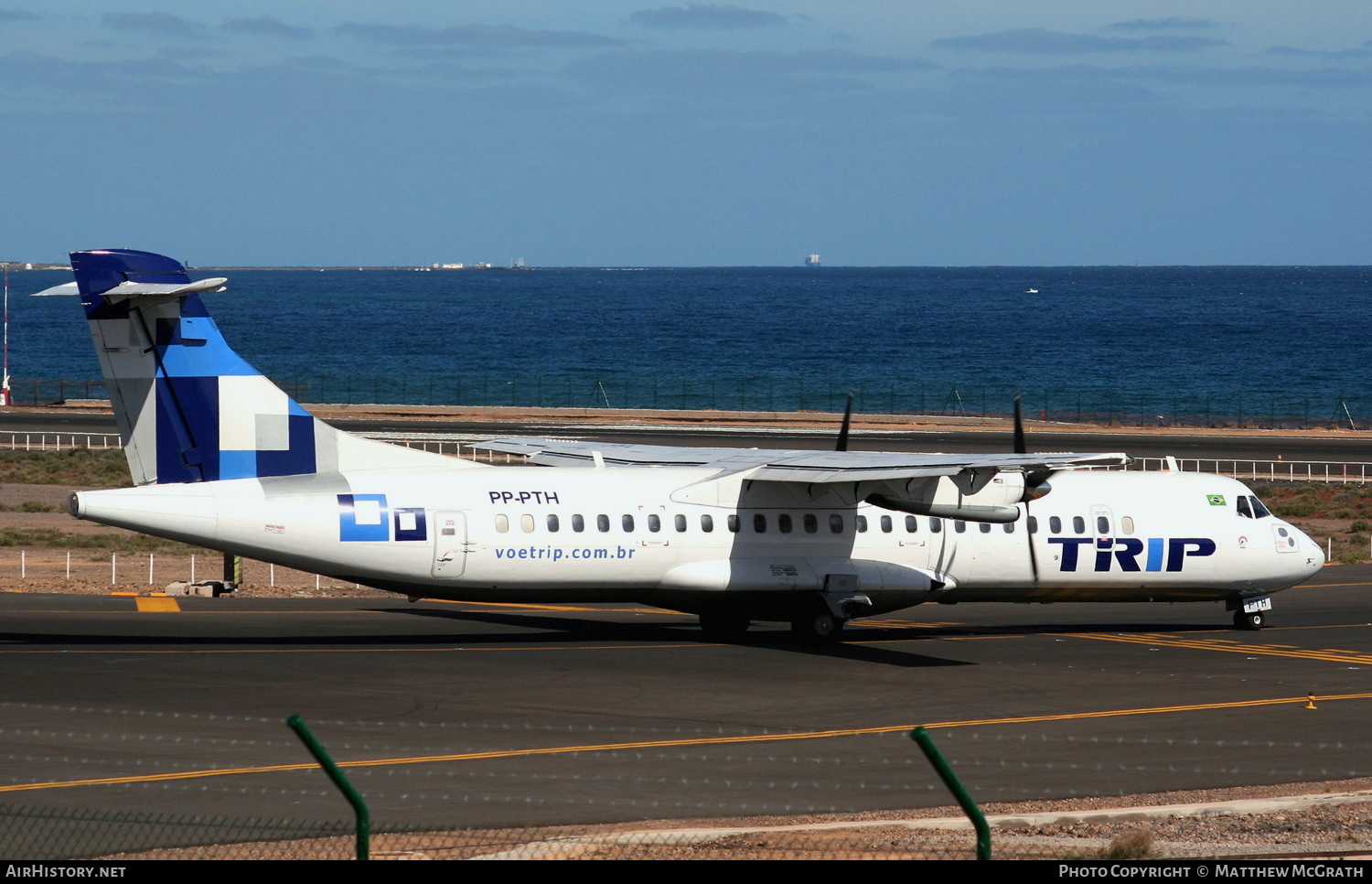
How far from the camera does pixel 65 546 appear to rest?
136ft

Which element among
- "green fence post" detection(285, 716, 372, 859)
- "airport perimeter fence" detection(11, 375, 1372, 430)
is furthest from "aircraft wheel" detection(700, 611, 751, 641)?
"airport perimeter fence" detection(11, 375, 1372, 430)

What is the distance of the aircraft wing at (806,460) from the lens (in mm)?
24906

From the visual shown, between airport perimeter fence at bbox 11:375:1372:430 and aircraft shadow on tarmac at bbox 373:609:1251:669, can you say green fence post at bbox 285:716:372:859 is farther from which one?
airport perimeter fence at bbox 11:375:1372:430

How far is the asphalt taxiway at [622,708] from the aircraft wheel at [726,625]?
518 millimetres

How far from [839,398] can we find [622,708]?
86.9m

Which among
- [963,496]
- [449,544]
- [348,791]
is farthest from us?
[963,496]

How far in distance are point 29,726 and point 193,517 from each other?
5.17 meters

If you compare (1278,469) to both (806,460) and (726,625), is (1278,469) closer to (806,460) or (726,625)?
(726,625)

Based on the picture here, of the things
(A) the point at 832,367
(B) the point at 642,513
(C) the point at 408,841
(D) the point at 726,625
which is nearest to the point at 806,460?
(B) the point at 642,513

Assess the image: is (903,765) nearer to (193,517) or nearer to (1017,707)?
(1017,707)

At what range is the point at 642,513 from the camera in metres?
26.6

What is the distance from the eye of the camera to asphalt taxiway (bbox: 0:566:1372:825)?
53.5 ft

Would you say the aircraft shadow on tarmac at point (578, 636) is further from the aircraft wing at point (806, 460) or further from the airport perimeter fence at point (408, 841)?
the airport perimeter fence at point (408, 841)
